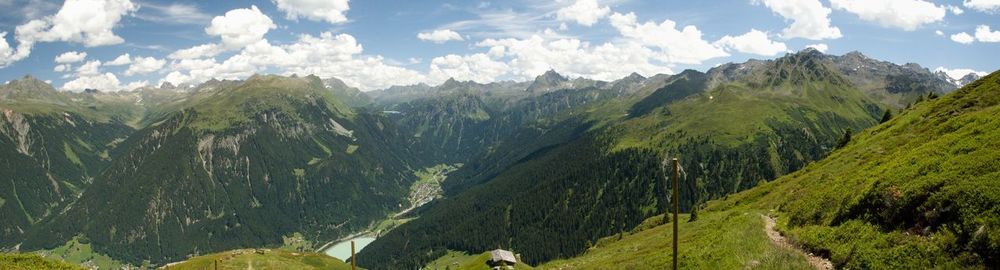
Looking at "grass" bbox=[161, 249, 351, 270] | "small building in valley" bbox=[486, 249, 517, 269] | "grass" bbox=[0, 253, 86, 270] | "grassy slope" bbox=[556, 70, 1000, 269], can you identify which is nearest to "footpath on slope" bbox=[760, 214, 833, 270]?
"grassy slope" bbox=[556, 70, 1000, 269]

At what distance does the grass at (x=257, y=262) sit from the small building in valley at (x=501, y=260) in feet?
208

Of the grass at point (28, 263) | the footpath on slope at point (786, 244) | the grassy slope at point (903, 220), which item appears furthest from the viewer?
the grass at point (28, 263)

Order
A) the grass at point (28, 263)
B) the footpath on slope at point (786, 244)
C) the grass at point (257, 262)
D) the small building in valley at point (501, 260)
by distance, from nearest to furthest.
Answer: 1. the footpath on slope at point (786, 244)
2. the grass at point (28, 263)
3. the small building in valley at point (501, 260)
4. the grass at point (257, 262)

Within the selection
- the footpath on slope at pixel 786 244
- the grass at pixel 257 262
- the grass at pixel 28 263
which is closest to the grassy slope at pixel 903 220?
the footpath on slope at pixel 786 244

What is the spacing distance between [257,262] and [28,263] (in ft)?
277

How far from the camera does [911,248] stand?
3262 cm

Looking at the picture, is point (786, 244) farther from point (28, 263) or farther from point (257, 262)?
point (257, 262)

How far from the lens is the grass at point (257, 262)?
13788 cm

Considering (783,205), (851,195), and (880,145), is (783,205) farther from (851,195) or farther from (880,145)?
(880,145)

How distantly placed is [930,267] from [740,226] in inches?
962

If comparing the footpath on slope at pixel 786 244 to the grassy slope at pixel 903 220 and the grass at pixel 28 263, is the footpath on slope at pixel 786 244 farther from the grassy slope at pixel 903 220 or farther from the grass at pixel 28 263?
the grass at pixel 28 263

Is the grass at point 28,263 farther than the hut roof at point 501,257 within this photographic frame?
No

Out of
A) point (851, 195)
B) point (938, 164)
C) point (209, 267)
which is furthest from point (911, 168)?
point (209, 267)

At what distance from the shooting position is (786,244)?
44.5 meters
